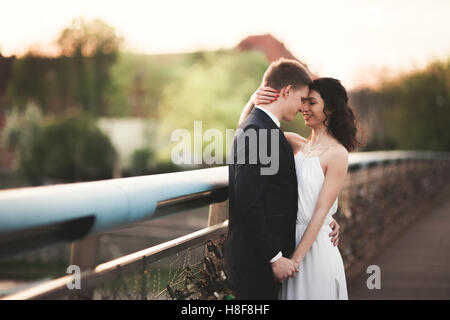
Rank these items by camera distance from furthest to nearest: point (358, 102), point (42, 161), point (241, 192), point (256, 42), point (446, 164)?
point (358, 102) < point (256, 42) < point (42, 161) < point (446, 164) < point (241, 192)

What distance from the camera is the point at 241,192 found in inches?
93.6

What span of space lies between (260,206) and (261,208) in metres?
0.01

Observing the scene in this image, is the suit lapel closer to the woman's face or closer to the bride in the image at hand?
the bride

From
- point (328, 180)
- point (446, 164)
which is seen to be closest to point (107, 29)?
point (446, 164)

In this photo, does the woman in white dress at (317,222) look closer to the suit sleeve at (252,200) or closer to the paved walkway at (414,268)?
the suit sleeve at (252,200)

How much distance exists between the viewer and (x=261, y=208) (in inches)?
93.6

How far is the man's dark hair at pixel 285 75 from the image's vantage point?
2.73 m

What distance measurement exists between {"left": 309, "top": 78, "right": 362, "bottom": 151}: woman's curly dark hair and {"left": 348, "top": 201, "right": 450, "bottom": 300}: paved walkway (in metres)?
2.60

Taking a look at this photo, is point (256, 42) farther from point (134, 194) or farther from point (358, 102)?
point (134, 194)

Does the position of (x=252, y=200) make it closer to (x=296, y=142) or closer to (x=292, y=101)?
(x=292, y=101)

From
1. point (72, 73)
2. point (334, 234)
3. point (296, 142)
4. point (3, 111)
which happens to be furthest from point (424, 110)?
point (334, 234)

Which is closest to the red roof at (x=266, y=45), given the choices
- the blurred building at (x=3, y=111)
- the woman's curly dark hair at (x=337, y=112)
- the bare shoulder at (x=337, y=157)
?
the blurred building at (x=3, y=111)

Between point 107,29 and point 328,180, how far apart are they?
165ft
